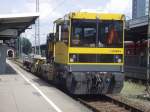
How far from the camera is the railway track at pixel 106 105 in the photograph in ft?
51.1

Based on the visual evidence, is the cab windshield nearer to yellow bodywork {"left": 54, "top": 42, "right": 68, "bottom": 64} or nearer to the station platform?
yellow bodywork {"left": 54, "top": 42, "right": 68, "bottom": 64}

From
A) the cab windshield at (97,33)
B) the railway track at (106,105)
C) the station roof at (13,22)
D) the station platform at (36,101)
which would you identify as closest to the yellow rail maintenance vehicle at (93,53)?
the cab windshield at (97,33)

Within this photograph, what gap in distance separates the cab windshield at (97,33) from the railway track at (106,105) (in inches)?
84.3

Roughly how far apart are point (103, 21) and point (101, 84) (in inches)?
98.4

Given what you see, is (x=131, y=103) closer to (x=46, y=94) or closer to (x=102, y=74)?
(x=102, y=74)

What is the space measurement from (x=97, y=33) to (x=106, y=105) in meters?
3.20

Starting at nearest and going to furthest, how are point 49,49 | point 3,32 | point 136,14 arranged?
point 49,49, point 136,14, point 3,32

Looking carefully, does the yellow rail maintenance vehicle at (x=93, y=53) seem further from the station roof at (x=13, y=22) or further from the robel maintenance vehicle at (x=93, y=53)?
the station roof at (x=13, y=22)

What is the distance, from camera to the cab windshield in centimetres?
1869

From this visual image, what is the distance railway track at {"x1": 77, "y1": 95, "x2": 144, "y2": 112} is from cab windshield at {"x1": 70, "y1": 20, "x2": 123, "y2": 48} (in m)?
2.14

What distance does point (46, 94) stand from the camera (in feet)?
63.7

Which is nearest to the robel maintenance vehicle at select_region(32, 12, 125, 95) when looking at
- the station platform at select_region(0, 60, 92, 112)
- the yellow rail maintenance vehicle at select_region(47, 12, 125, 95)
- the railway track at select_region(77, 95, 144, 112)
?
the yellow rail maintenance vehicle at select_region(47, 12, 125, 95)

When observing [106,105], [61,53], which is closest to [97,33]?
[61,53]

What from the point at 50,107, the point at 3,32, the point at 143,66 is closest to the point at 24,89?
the point at 50,107
